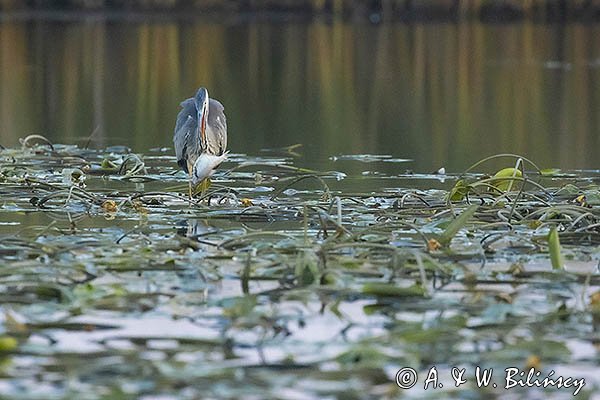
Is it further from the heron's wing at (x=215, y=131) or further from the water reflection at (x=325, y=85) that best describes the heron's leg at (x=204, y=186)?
the water reflection at (x=325, y=85)

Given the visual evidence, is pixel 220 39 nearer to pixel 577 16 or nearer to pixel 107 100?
pixel 577 16

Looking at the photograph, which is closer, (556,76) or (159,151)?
(159,151)

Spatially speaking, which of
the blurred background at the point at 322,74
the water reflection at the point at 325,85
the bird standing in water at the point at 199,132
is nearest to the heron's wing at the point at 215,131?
the bird standing in water at the point at 199,132

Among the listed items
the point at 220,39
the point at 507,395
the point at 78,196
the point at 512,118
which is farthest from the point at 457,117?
the point at 220,39

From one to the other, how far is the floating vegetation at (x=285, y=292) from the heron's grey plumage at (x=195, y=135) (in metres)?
0.75

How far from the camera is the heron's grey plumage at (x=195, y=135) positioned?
8.27 m

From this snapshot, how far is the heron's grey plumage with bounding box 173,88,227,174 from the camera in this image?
8.27 metres

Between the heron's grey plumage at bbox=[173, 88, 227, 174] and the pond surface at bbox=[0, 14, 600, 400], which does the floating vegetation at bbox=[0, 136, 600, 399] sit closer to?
the pond surface at bbox=[0, 14, 600, 400]

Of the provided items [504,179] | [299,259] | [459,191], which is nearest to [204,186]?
[459,191]

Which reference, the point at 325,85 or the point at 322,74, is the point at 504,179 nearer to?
the point at 325,85

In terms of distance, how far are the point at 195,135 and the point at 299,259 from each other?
130 inches

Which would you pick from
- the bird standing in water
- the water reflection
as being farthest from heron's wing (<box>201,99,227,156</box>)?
the water reflection

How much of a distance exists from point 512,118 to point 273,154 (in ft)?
13.7

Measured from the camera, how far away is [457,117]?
1406 centimetres
